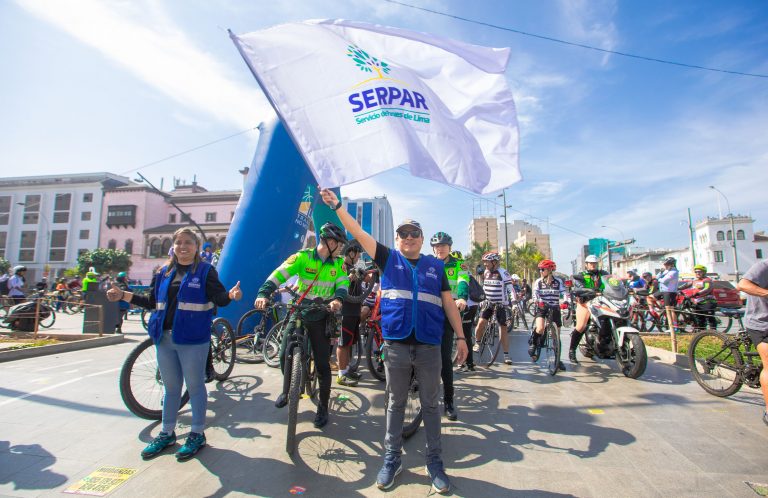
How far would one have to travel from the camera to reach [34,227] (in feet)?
211

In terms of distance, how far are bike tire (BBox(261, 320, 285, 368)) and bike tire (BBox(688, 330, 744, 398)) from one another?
5694 mm

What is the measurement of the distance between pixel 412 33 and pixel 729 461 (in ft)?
16.4

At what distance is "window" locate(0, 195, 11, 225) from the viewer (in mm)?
65500

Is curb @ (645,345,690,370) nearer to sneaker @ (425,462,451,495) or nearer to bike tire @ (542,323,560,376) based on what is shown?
bike tire @ (542,323,560,376)

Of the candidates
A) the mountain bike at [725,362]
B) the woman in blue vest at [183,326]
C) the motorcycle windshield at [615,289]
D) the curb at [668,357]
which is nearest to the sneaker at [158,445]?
the woman in blue vest at [183,326]

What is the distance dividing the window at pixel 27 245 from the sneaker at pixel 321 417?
8062cm

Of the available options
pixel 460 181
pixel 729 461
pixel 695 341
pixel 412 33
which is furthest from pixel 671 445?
pixel 412 33

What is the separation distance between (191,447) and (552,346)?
5.31 m

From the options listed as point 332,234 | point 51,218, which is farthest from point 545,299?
point 51,218

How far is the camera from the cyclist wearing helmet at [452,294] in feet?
14.4

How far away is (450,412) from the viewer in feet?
14.1

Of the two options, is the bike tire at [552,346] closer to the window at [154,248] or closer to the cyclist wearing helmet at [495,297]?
the cyclist wearing helmet at [495,297]

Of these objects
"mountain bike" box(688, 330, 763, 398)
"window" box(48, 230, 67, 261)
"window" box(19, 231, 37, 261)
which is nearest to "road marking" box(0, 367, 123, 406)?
"mountain bike" box(688, 330, 763, 398)

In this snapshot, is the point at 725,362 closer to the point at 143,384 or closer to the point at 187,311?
the point at 187,311
